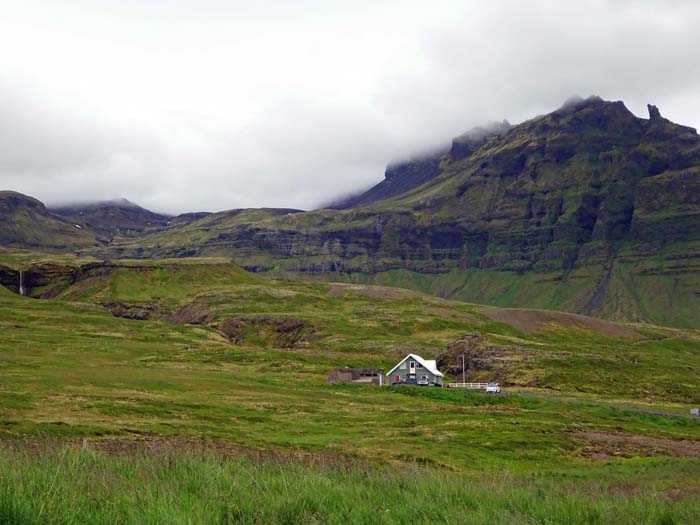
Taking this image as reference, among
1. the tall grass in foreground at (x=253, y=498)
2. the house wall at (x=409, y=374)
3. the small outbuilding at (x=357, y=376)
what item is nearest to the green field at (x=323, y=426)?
the tall grass in foreground at (x=253, y=498)

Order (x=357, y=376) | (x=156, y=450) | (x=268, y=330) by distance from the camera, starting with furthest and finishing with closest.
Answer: (x=268, y=330) < (x=357, y=376) < (x=156, y=450)

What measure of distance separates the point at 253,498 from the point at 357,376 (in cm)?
9976

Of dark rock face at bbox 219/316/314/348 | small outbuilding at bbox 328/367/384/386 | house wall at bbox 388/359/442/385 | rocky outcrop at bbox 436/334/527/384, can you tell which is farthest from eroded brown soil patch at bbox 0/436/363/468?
dark rock face at bbox 219/316/314/348

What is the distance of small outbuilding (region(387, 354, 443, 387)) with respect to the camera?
115 meters

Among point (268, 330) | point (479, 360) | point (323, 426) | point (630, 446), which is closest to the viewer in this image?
point (630, 446)

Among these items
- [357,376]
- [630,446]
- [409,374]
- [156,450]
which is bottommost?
[409,374]

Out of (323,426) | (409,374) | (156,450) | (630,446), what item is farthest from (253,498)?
(409,374)

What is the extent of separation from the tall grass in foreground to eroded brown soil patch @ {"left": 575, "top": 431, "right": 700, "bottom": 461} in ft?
138

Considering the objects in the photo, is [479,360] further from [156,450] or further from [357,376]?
[156,450]

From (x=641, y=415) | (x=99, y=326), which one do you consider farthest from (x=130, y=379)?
(x=99, y=326)

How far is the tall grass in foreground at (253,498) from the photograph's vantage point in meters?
10.6

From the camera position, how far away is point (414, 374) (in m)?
115

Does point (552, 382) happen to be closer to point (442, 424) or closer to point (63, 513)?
point (442, 424)

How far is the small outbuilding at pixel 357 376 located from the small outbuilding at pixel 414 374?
3251 millimetres
